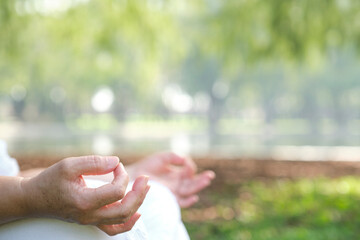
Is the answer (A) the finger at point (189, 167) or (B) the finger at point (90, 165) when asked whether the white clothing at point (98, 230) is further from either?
(A) the finger at point (189, 167)

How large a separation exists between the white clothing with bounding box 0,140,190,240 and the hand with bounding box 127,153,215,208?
41 centimetres

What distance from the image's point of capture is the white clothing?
2.74 feet

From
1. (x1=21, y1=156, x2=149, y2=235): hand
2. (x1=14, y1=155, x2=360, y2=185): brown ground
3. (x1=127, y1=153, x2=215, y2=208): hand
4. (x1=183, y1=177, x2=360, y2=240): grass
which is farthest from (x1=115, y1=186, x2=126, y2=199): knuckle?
(x1=14, y1=155, x2=360, y2=185): brown ground

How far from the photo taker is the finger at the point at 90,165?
0.78 m

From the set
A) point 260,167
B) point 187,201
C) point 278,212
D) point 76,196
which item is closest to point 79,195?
point 76,196

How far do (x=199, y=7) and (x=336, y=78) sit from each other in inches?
1322

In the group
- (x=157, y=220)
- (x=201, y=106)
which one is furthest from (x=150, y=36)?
(x=201, y=106)

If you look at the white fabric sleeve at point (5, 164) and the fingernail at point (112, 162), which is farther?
the white fabric sleeve at point (5, 164)

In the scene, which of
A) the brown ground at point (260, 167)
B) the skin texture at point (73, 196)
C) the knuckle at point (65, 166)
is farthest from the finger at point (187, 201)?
the brown ground at point (260, 167)

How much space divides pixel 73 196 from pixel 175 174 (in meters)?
0.87

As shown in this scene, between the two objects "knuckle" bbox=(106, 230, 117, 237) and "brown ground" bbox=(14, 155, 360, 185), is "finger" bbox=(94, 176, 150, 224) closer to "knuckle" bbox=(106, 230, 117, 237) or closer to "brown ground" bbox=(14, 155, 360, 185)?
"knuckle" bbox=(106, 230, 117, 237)

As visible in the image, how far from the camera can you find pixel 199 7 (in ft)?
23.1

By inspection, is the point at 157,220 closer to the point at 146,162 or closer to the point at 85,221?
the point at 85,221

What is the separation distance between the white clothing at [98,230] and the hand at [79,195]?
0.04m
